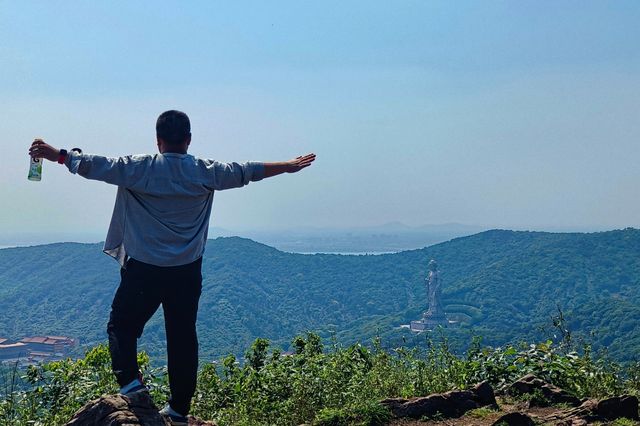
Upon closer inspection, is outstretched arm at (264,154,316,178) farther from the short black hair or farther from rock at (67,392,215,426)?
rock at (67,392,215,426)

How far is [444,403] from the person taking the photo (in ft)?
18.2

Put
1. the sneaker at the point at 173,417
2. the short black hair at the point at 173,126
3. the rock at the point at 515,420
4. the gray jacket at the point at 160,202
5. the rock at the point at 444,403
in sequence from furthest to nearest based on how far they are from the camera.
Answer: the rock at the point at 444,403, the rock at the point at 515,420, the sneaker at the point at 173,417, the short black hair at the point at 173,126, the gray jacket at the point at 160,202

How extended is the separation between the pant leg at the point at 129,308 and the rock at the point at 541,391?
11.6 feet

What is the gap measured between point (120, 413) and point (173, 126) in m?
1.90

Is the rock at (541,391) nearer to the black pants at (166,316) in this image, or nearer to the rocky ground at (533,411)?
the rocky ground at (533,411)

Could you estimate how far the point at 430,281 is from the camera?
112125mm

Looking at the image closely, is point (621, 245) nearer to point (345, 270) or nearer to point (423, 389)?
point (345, 270)

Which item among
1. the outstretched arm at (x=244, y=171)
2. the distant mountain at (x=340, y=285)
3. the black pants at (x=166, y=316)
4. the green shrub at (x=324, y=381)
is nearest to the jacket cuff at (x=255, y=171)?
the outstretched arm at (x=244, y=171)

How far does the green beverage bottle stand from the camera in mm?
4102

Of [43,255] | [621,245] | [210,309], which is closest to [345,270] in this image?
[210,309]

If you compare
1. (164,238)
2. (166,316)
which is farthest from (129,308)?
(164,238)

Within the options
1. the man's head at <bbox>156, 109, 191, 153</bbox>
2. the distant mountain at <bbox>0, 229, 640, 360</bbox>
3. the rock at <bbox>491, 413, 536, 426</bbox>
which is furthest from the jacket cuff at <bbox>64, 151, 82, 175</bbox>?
the distant mountain at <bbox>0, 229, 640, 360</bbox>

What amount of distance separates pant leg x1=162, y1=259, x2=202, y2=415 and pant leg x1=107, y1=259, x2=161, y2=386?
0.41ft

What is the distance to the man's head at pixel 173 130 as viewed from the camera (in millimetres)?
4363
